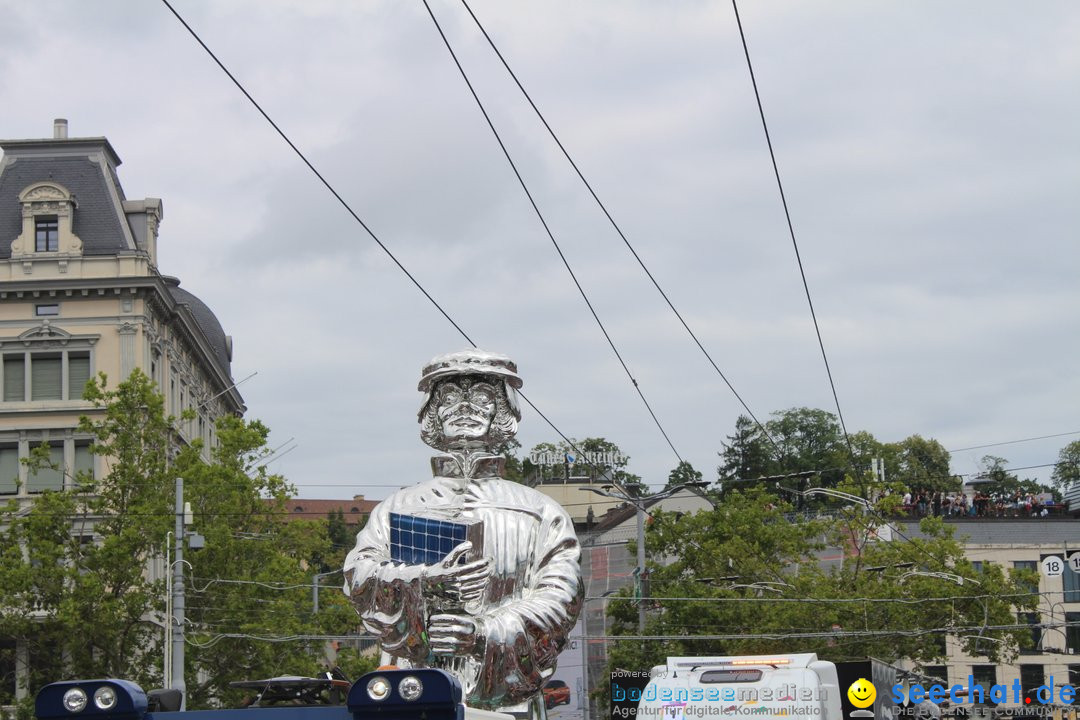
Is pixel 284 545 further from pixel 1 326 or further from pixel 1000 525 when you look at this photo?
pixel 1000 525

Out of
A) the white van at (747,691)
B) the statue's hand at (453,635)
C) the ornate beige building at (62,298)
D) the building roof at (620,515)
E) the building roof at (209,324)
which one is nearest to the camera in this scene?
the statue's hand at (453,635)

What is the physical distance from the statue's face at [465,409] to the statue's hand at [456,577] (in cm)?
111

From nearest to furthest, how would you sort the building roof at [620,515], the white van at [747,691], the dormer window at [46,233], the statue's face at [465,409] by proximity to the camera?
the statue's face at [465,409], the white van at [747,691], the dormer window at [46,233], the building roof at [620,515]

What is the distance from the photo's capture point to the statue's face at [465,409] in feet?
33.7

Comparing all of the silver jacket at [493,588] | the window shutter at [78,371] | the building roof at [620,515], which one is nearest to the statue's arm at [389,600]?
the silver jacket at [493,588]

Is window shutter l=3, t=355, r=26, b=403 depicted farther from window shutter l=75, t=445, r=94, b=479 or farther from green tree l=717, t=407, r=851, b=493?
green tree l=717, t=407, r=851, b=493

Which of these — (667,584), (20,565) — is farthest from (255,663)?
(667,584)

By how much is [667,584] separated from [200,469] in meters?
10.8

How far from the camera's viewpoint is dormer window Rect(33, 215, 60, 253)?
46031 mm

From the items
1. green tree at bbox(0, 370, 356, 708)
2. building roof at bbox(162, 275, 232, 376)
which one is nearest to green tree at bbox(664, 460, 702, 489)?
building roof at bbox(162, 275, 232, 376)

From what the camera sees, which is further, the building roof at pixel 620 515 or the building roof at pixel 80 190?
the building roof at pixel 620 515

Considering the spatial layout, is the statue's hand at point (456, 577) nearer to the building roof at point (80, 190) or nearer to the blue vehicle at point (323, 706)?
the blue vehicle at point (323, 706)

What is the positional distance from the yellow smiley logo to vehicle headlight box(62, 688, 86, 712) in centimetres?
1473

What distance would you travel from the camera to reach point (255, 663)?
112 ft
